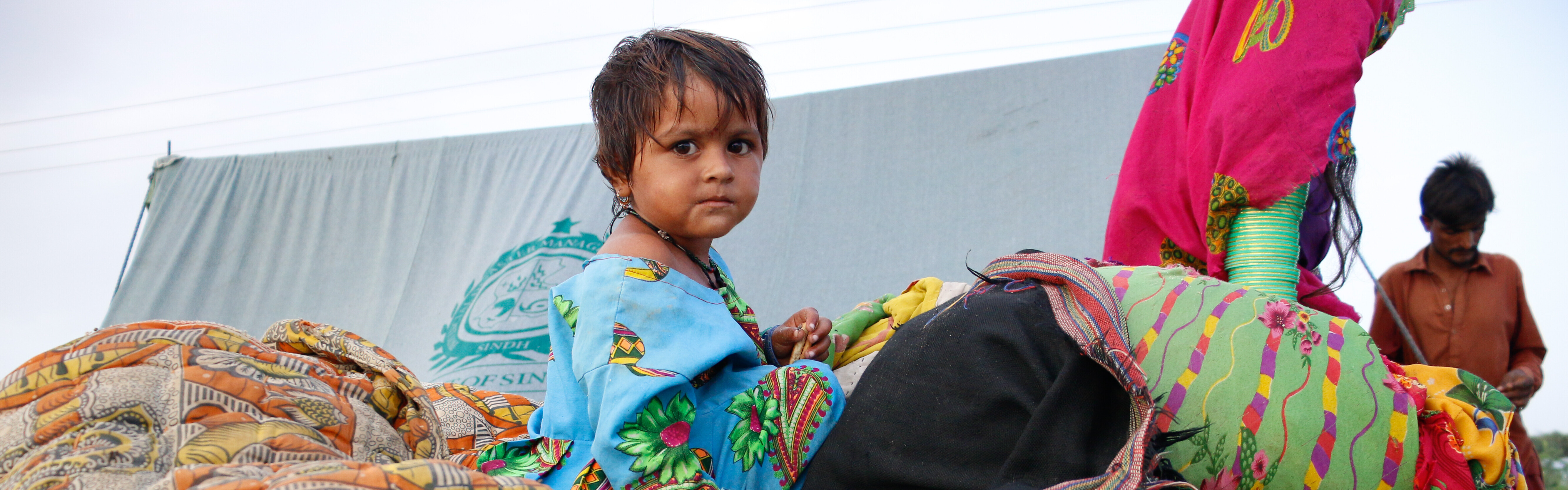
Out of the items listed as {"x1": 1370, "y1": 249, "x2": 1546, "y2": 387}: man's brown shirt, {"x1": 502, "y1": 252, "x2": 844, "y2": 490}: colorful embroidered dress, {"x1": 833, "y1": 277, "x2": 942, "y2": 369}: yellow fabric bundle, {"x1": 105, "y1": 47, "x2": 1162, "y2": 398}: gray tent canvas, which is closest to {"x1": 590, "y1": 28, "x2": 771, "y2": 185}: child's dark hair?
{"x1": 502, "y1": 252, "x2": 844, "y2": 490}: colorful embroidered dress

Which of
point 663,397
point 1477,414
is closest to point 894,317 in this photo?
point 663,397

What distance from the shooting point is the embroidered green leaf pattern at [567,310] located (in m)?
1.00

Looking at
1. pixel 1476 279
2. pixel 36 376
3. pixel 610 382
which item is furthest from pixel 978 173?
pixel 36 376

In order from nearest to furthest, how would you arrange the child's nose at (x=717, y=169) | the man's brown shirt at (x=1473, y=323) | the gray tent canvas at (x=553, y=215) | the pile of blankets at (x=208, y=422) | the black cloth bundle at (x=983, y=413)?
the pile of blankets at (x=208, y=422) → the black cloth bundle at (x=983, y=413) → the child's nose at (x=717, y=169) → the man's brown shirt at (x=1473, y=323) → the gray tent canvas at (x=553, y=215)

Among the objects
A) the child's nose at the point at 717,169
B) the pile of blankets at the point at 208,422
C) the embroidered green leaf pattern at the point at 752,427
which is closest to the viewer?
the pile of blankets at the point at 208,422

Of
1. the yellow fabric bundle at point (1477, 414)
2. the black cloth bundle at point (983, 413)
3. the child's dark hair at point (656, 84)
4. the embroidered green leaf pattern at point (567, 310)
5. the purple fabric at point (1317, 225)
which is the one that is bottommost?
the yellow fabric bundle at point (1477, 414)

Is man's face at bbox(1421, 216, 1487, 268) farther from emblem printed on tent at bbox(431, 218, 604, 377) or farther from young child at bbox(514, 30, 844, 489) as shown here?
emblem printed on tent at bbox(431, 218, 604, 377)

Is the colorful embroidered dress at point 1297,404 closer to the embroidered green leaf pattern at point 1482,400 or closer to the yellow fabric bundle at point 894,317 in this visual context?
the embroidered green leaf pattern at point 1482,400

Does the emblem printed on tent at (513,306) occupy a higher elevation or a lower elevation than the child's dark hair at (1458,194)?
higher

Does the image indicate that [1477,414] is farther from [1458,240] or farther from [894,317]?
[1458,240]

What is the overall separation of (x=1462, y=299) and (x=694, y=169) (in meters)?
3.15

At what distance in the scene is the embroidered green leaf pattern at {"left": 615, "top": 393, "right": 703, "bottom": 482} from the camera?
833mm

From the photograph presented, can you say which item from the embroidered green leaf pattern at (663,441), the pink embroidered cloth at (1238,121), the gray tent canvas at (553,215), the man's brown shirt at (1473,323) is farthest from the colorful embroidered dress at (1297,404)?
the man's brown shirt at (1473,323)

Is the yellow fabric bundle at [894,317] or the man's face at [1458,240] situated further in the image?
the man's face at [1458,240]
